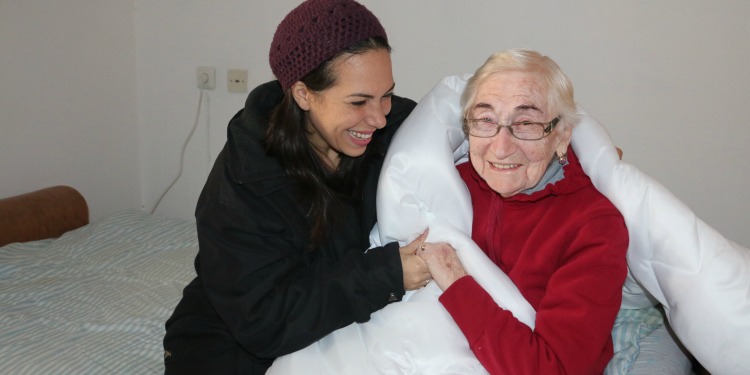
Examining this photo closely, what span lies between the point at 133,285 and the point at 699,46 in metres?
2.19

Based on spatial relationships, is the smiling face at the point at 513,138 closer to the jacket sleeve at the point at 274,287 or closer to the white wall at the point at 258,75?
the jacket sleeve at the point at 274,287

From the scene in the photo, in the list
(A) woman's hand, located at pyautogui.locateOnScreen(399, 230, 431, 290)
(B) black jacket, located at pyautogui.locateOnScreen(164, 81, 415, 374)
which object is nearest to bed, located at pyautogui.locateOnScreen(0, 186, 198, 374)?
(B) black jacket, located at pyautogui.locateOnScreen(164, 81, 415, 374)

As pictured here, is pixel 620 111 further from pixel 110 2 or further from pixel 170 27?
pixel 110 2

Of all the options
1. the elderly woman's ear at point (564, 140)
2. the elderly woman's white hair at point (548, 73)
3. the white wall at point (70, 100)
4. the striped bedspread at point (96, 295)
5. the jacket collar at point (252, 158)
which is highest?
→ the elderly woman's white hair at point (548, 73)

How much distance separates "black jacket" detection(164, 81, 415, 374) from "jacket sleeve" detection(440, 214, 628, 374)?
207 mm

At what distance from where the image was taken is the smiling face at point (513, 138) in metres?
1.20

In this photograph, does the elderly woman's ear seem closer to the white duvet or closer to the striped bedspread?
the white duvet

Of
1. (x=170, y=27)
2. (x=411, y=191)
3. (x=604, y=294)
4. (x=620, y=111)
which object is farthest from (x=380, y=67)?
(x=170, y=27)

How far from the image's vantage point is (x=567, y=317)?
1036 millimetres

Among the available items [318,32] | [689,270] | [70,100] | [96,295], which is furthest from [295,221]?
[70,100]

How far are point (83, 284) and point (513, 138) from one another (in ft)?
5.38

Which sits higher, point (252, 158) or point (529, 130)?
point (529, 130)

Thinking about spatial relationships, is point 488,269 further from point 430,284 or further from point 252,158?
point 252,158

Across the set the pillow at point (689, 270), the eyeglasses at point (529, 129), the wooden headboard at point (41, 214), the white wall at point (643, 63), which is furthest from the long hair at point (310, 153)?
the wooden headboard at point (41, 214)
